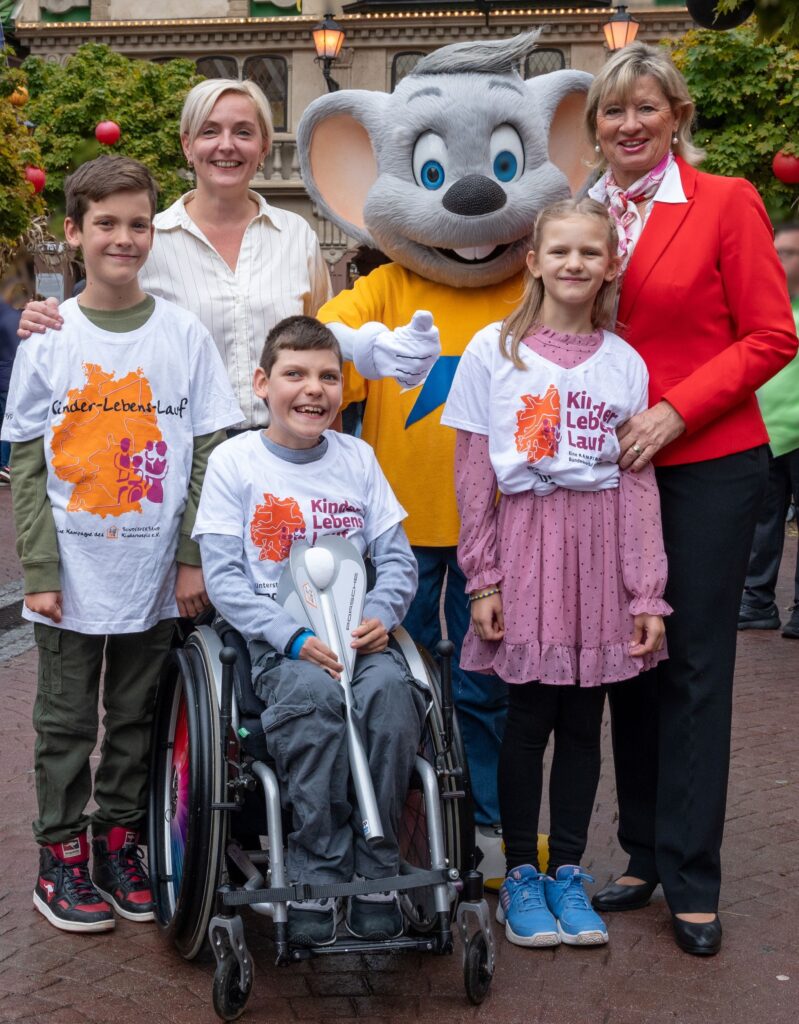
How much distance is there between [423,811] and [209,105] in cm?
204

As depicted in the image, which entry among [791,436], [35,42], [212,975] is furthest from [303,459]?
[35,42]

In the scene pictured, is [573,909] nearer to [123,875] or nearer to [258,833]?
[258,833]

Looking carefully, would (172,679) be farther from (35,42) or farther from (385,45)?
(35,42)

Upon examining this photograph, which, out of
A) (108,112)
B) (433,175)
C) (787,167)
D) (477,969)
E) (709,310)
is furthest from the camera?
(108,112)

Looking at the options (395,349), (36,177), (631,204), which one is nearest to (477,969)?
(395,349)

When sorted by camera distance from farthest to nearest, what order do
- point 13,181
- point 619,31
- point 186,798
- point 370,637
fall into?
point 619,31, point 13,181, point 186,798, point 370,637

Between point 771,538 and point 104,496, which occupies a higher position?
point 104,496

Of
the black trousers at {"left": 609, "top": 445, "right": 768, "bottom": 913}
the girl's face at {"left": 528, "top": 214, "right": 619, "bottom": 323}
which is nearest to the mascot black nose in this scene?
the girl's face at {"left": 528, "top": 214, "right": 619, "bottom": 323}

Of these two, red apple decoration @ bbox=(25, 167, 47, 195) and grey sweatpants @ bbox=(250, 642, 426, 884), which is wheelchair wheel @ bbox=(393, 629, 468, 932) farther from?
red apple decoration @ bbox=(25, 167, 47, 195)

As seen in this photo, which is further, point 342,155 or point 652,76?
point 342,155

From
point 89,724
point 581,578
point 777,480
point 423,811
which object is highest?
point 581,578

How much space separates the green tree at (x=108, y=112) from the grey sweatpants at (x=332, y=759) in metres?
24.9

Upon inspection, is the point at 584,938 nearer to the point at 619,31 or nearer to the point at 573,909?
the point at 573,909

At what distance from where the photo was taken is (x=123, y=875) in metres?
3.83
